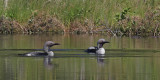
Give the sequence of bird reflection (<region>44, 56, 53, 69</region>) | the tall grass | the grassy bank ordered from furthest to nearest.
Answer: the tall grass
the grassy bank
bird reflection (<region>44, 56, 53, 69</region>)

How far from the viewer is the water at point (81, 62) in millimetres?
11922

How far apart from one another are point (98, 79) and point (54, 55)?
5.32 meters

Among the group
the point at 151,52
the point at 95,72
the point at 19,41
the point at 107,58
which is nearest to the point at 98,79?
the point at 95,72

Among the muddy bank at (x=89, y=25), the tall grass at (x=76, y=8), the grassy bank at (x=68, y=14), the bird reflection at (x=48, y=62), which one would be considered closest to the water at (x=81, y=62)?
the bird reflection at (x=48, y=62)

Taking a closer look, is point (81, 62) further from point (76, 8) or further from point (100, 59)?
point (76, 8)

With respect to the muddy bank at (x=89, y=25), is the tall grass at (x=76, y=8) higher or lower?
higher

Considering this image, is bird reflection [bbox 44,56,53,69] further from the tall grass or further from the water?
→ the tall grass

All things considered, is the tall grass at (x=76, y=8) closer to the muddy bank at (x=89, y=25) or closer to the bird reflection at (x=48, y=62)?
the muddy bank at (x=89, y=25)

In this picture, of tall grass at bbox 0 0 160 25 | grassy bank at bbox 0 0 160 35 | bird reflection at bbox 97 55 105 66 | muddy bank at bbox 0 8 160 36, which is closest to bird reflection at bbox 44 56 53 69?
bird reflection at bbox 97 55 105 66

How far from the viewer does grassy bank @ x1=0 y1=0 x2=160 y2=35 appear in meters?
25.2

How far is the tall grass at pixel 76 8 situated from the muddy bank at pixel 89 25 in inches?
11.2

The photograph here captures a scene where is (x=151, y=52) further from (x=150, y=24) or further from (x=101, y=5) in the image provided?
(x=101, y=5)

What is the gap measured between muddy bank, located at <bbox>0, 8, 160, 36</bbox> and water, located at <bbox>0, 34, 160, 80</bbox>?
1820 mm

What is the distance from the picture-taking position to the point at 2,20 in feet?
82.6
